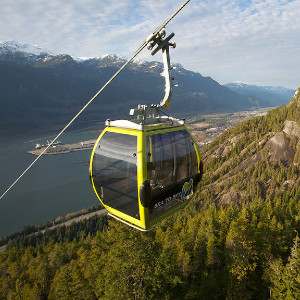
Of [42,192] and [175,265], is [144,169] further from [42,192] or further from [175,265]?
[42,192]

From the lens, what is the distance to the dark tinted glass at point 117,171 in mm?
11508

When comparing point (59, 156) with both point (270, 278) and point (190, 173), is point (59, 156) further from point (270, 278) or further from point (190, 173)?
point (190, 173)

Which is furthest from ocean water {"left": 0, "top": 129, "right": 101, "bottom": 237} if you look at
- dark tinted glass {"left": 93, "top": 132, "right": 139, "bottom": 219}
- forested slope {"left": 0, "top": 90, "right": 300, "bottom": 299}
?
dark tinted glass {"left": 93, "top": 132, "right": 139, "bottom": 219}

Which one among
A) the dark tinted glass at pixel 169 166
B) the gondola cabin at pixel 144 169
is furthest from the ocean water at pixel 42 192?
the dark tinted glass at pixel 169 166

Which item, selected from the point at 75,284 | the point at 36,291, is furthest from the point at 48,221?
the point at 75,284

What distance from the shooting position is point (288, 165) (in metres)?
121

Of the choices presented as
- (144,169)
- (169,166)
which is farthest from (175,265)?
(144,169)

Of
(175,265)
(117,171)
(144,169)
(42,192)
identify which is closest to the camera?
(144,169)

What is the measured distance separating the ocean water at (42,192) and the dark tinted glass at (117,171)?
96669mm

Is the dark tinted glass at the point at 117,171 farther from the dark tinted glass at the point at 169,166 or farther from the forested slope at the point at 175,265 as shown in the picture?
the forested slope at the point at 175,265

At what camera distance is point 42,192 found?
13200 centimetres

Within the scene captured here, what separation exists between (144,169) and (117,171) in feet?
3.58

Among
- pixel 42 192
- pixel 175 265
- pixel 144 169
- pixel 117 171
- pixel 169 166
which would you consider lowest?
pixel 42 192

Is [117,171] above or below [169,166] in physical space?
below
